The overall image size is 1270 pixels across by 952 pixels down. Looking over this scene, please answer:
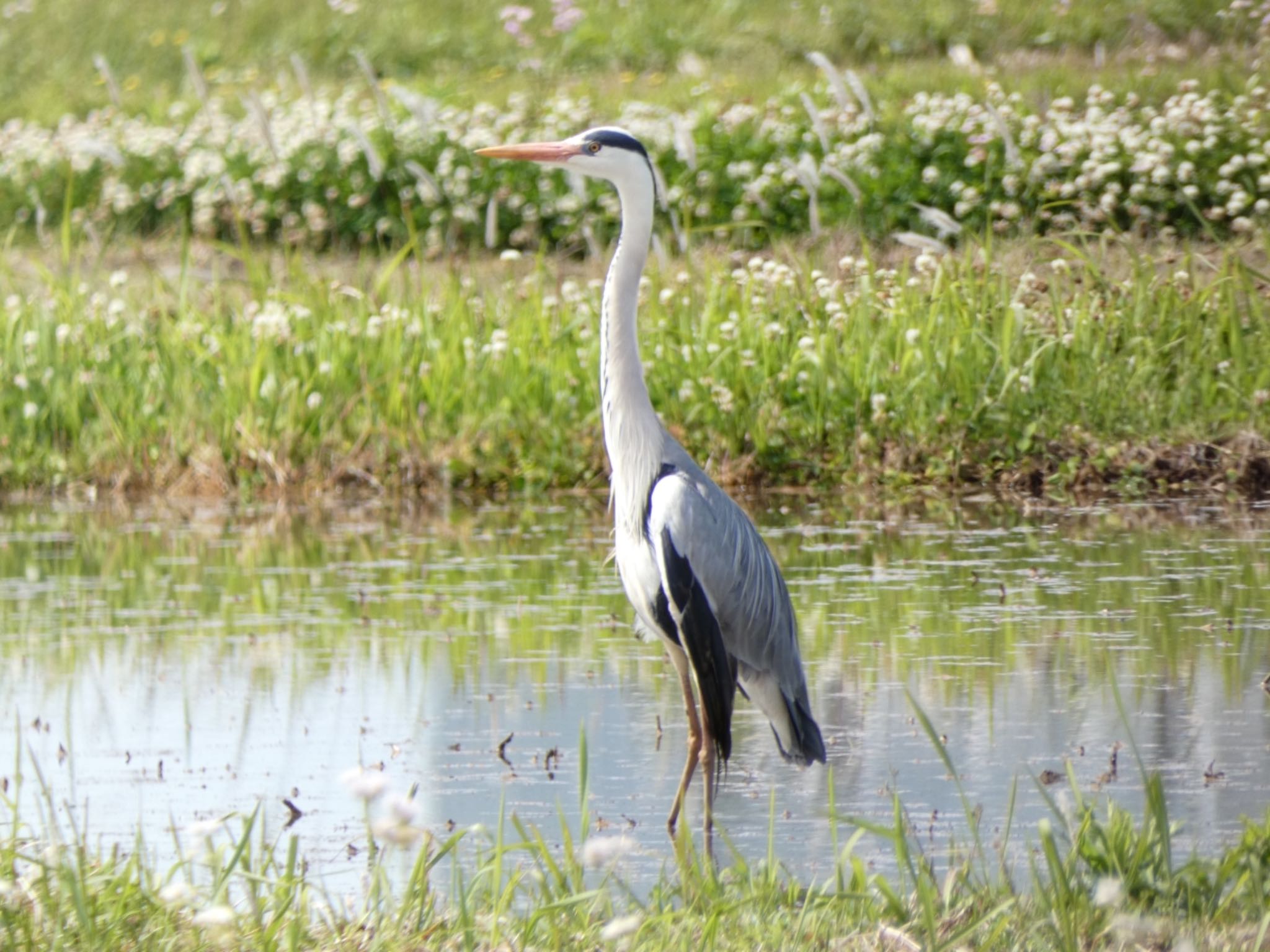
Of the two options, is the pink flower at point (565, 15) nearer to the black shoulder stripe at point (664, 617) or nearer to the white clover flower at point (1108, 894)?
the black shoulder stripe at point (664, 617)

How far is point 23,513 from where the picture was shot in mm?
9586

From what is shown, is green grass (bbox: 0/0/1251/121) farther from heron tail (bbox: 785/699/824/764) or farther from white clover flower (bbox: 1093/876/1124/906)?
white clover flower (bbox: 1093/876/1124/906)

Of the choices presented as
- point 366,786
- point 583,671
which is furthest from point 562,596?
point 366,786

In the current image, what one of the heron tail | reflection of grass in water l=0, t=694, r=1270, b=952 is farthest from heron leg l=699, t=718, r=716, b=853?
reflection of grass in water l=0, t=694, r=1270, b=952

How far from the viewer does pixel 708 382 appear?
29.9 feet

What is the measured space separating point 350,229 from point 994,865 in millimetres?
13216

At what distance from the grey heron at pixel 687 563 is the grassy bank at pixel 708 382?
13.3 ft

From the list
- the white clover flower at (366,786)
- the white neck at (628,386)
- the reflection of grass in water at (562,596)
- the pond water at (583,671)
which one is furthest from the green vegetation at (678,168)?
the white clover flower at (366,786)

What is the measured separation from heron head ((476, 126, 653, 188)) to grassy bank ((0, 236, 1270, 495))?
390cm

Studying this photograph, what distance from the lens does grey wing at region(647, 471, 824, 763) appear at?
15.4 feet

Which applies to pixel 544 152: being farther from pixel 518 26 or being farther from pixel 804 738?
pixel 518 26

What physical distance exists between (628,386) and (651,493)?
32 centimetres

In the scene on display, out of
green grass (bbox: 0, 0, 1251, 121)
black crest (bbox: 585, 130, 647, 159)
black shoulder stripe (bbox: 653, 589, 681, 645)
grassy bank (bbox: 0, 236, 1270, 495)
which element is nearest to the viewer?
black shoulder stripe (bbox: 653, 589, 681, 645)

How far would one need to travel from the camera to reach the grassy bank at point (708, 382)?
29.1 feet
